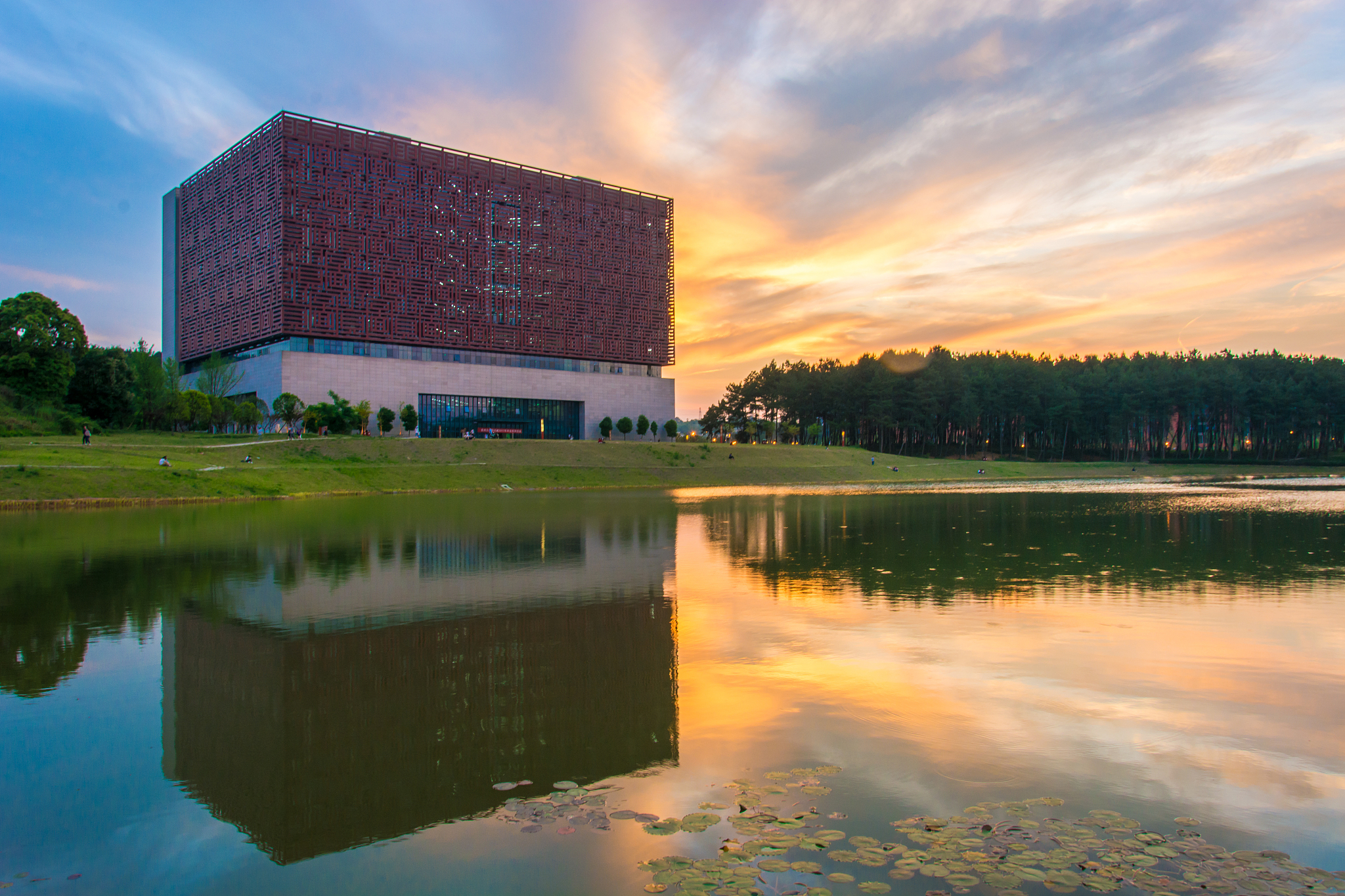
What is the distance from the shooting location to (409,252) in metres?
97.9

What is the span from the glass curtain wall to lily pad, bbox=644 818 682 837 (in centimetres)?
9945

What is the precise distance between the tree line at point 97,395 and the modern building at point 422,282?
827 centimetres

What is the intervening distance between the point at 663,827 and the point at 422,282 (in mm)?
101391

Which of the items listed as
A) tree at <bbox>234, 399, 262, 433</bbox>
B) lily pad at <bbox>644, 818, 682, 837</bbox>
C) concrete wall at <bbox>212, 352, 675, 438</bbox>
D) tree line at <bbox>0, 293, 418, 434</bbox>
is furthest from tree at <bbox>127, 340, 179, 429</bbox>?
lily pad at <bbox>644, 818, 682, 837</bbox>

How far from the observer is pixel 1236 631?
12.3 metres

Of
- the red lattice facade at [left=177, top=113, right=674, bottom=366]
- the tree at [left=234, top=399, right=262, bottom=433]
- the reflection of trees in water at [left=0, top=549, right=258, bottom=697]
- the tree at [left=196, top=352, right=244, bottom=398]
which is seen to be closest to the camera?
the reflection of trees in water at [left=0, top=549, right=258, bottom=697]

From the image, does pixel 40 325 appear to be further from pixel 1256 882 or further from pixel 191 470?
pixel 1256 882

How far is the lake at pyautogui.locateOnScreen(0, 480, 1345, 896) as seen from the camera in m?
5.50

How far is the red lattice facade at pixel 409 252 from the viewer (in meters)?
91.8

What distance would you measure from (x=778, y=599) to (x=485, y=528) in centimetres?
1694

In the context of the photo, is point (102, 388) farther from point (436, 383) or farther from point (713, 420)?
point (713, 420)

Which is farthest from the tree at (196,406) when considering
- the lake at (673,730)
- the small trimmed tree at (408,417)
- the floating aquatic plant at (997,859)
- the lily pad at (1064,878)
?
the lily pad at (1064,878)

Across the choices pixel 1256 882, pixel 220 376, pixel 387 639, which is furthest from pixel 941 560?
pixel 220 376

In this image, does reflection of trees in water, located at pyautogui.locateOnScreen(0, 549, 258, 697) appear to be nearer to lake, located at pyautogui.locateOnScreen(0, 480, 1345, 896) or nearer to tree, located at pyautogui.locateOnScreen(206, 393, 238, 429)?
lake, located at pyautogui.locateOnScreen(0, 480, 1345, 896)
